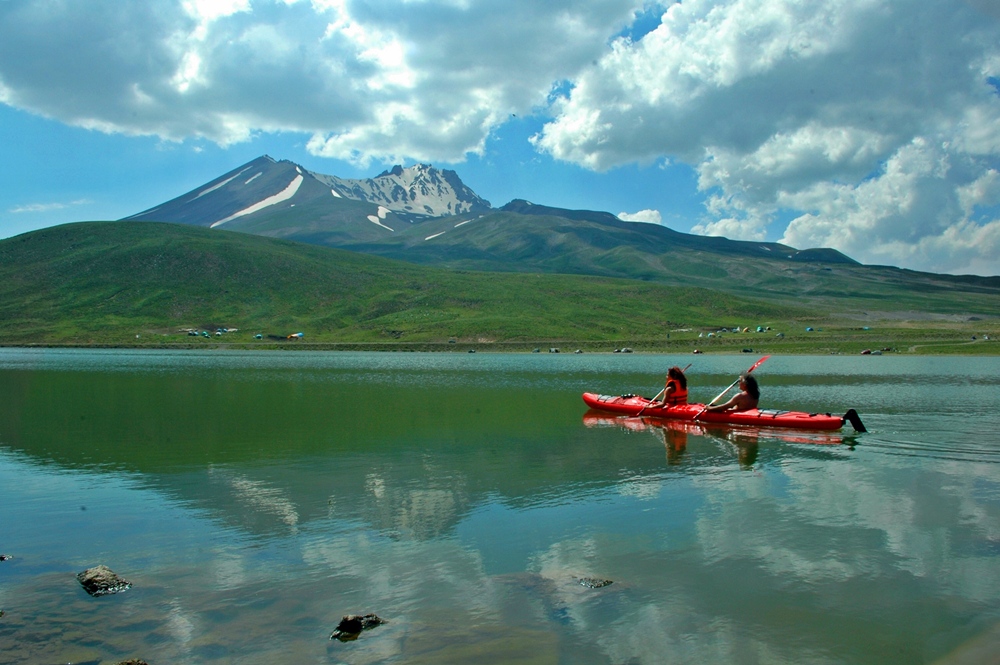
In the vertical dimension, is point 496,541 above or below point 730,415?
below

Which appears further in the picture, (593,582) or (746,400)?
(746,400)

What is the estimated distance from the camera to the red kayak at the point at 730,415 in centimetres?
3425

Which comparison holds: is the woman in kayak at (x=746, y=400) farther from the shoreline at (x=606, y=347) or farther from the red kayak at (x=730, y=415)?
the shoreline at (x=606, y=347)

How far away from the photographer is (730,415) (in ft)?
123

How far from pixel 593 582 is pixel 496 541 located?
3347mm

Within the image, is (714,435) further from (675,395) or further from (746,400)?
(675,395)

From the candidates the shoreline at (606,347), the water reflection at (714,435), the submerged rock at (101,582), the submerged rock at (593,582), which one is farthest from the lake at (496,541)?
the shoreline at (606,347)

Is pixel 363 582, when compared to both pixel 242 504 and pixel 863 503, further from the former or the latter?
pixel 863 503

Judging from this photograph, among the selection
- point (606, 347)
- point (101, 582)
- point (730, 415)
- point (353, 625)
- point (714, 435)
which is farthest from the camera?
point (606, 347)

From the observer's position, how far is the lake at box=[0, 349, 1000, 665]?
37.6 ft

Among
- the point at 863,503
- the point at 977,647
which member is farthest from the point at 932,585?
the point at 863,503

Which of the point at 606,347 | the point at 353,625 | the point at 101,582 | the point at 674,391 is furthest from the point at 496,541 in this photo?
the point at 606,347

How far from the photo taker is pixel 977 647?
11383mm

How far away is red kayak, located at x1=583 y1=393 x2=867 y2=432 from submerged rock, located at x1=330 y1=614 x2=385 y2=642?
2851cm
